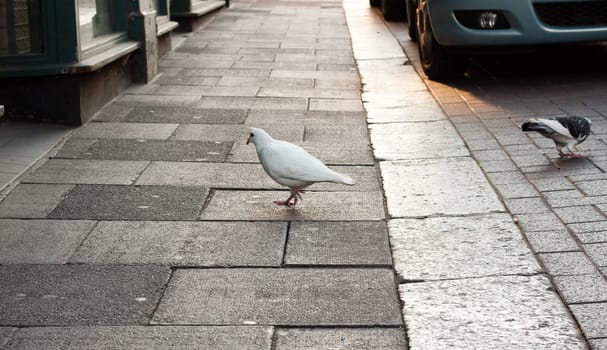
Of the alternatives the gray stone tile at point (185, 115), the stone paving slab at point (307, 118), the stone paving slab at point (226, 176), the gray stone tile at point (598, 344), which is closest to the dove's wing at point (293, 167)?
the stone paving slab at point (226, 176)

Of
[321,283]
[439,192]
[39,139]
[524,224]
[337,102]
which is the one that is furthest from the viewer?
[337,102]

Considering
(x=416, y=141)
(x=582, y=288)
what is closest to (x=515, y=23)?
(x=416, y=141)

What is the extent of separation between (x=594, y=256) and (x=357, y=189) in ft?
6.05

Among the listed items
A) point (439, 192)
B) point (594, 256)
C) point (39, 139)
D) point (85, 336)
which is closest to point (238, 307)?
point (85, 336)

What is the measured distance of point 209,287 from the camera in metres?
4.52

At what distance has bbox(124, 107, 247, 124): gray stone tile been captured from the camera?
27.8 ft

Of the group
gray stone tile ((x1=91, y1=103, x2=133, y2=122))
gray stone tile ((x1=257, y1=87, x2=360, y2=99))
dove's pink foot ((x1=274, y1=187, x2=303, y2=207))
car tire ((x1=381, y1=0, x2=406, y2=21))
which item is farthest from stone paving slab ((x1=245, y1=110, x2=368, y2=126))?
car tire ((x1=381, y1=0, x2=406, y2=21))

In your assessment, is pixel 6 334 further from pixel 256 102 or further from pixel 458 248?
pixel 256 102

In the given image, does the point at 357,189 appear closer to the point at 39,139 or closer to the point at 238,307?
the point at 238,307

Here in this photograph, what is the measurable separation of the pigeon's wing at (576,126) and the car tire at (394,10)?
10904 mm

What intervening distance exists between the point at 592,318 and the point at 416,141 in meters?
3.58

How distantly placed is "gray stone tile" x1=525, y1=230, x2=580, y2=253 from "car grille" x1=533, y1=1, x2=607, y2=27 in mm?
4499

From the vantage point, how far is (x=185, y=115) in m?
8.72

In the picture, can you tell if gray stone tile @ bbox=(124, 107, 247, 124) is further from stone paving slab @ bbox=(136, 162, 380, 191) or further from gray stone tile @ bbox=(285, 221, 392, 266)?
gray stone tile @ bbox=(285, 221, 392, 266)
